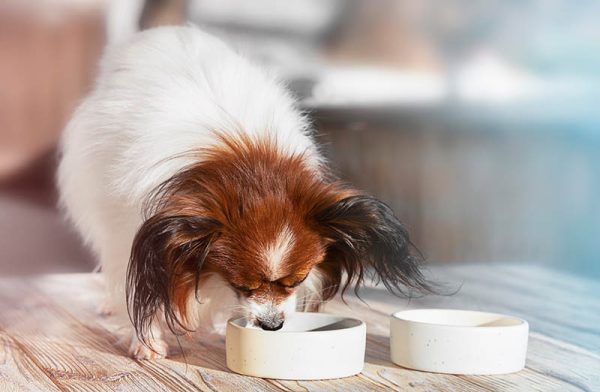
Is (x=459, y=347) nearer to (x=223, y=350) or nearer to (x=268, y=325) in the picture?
(x=268, y=325)

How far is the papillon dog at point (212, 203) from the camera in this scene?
219cm

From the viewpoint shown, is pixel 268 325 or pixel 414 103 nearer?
pixel 268 325

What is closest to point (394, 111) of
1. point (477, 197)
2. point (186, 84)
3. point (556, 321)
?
point (477, 197)

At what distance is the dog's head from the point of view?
2.17 meters

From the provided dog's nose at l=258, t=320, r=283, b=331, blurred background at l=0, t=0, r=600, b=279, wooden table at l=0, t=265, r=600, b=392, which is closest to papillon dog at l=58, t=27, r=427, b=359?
dog's nose at l=258, t=320, r=283, b=331

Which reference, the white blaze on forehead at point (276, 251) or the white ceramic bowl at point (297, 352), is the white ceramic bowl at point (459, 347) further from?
the white blaze on forehead at point (276, 251)

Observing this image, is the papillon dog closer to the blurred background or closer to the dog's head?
the dog's head

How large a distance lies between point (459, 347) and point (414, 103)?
2.17 metres

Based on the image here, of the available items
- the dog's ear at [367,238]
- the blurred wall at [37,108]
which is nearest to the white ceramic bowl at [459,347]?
the dog's ear at [367,238]

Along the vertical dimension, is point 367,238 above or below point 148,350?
above

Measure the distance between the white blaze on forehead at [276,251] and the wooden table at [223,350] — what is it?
249 millimetres

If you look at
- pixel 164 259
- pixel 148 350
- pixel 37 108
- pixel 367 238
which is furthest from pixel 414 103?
pixel 164 259

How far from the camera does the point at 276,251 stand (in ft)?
7.13

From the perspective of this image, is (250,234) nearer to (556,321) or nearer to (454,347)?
(454,347)
